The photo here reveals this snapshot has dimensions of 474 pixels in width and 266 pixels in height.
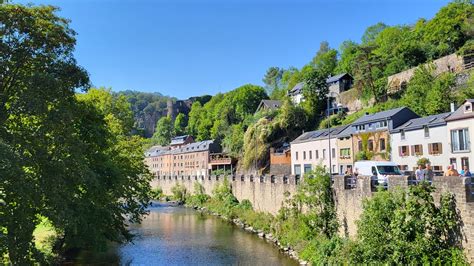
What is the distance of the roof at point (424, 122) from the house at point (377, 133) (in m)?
1.20

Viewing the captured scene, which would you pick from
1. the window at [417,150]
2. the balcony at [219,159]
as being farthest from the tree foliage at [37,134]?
the balcony at [219,159]

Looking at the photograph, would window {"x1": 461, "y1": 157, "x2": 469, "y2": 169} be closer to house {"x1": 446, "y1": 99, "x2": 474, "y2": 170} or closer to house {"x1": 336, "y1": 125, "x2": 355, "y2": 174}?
house {"x1": 446, "y1": 99, "x2": 474, "y2": 170}

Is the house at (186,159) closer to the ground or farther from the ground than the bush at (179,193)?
farther from the ground

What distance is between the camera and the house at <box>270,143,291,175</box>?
5994 centimetres

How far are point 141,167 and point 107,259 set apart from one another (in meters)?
7.64

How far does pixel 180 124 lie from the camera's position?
484 ft

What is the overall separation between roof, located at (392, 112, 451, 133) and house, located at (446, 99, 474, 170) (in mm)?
1304

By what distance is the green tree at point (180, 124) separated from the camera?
472 ft

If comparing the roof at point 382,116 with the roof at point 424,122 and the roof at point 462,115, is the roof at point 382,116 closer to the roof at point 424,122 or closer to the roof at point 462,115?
the roof at point 424,122

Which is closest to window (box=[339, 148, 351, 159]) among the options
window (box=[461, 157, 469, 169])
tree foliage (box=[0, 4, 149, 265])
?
window (box=[461, 157, 469, 169])

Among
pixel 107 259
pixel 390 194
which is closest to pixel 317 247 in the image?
pixel 390 194

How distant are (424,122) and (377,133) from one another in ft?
19.9

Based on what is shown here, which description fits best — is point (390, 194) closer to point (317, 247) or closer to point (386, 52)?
point (317, 247)

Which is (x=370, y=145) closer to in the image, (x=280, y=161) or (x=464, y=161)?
(x=464, y=161)
